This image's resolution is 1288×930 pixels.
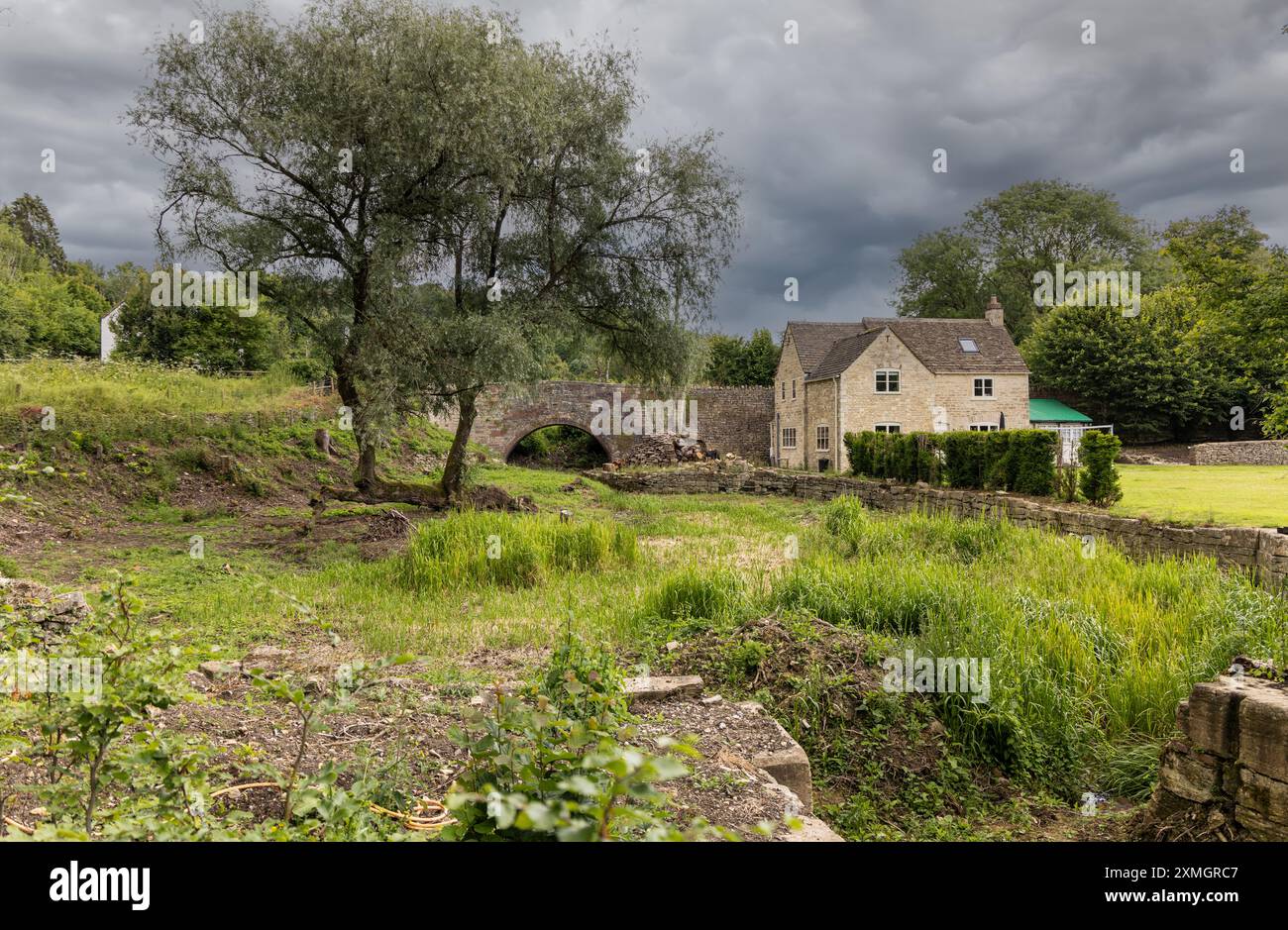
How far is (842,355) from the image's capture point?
3659cm

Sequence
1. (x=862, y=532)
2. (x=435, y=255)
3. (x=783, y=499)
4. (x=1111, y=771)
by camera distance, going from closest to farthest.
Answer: (x=1111, y=771), (x=862, y=532), (x=435, y=255), (x=783, y=499)

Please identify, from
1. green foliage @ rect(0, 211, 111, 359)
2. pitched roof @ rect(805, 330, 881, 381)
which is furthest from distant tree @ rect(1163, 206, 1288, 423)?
green foliage @ rect(0, 211, 111, 359)

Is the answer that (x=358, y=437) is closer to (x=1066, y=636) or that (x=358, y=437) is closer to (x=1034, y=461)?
(x=1066, y=636)

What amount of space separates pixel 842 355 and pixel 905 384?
10.3ft

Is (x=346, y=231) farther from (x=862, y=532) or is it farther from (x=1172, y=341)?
(x=1172, y=341)

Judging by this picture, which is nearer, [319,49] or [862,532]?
[862,532]

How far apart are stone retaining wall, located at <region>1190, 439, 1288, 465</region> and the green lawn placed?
402 inches

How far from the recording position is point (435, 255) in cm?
1675

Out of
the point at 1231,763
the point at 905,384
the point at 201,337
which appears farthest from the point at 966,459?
the point at 201,337

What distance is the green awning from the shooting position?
4294 centimetres

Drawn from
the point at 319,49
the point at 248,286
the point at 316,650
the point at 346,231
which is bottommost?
the point at 316,650

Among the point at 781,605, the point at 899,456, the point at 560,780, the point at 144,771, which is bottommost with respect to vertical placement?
the point at 781,605
